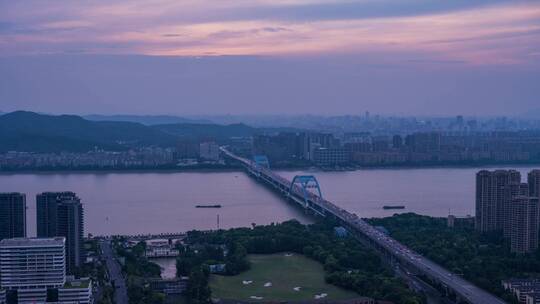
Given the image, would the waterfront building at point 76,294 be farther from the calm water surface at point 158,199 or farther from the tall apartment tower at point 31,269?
the calm water surface at point 158,199

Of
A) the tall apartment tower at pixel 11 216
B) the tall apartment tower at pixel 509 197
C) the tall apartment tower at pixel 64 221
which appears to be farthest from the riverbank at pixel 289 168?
the tall apartment tower at pixel 64 221

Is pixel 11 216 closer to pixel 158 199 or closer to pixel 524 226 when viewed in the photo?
pixel 158 199

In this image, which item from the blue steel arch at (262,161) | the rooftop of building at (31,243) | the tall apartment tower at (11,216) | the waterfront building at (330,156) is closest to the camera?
the rooftop of building at (31,243)

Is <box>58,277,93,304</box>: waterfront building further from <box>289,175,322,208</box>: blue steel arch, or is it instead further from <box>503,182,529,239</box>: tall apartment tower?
<box>289,175,322,208</box>: blue steel arch

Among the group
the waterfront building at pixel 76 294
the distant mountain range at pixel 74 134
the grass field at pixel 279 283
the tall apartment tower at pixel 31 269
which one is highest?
the distant mountain range at pixel 74 134

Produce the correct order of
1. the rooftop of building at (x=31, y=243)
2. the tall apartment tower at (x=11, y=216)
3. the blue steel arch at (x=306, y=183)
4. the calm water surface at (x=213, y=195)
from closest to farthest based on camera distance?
the rooftop of building at (x=31, y=243) → the tall apartment tower at (x=11, y=216) → the calm water surface at (x=213, y=195) → the blue steel arch at (x=306, y=183)

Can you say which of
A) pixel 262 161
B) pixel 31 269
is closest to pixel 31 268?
pixel 31 269

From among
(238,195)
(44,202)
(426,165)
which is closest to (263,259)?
(44,202)

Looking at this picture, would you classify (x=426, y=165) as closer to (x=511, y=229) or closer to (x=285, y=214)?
(x=285, y=214)
